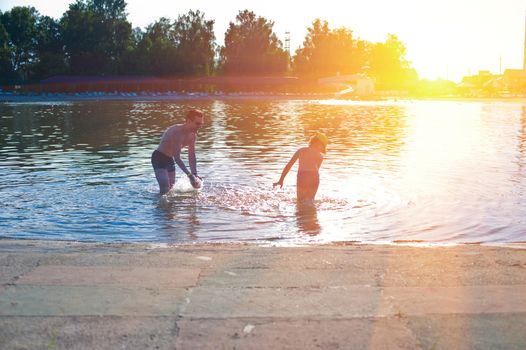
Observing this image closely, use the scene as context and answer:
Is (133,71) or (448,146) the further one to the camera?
(133,71)

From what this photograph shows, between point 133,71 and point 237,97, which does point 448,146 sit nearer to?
point 237,97

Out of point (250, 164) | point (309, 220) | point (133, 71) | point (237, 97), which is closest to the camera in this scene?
point (309, 220)

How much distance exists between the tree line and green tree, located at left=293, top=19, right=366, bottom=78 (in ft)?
0.54

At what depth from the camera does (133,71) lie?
295 feet

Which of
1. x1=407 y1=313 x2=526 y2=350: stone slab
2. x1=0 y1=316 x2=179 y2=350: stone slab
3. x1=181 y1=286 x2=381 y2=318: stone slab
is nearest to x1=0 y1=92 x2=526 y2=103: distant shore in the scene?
x1=181 y1=286 x2=381 y2=318: stone slab

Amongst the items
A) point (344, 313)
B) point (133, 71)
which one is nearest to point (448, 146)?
point (344, 313)

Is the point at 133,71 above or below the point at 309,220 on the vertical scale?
above

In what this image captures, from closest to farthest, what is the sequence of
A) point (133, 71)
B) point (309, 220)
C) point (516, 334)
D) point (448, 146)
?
point (516, 334)
point (309, 220)
point (448, 146)
point (133, 71)

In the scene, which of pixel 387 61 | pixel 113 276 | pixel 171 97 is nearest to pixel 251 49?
pixel 171 97

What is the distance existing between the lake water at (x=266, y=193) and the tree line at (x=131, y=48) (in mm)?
67580

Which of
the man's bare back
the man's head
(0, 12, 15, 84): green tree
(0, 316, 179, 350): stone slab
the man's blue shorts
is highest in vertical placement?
(0, 12, 15, 84): green tree

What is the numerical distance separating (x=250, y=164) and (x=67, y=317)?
43.7ft

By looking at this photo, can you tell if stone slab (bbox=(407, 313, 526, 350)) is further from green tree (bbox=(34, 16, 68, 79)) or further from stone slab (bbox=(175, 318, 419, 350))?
green tree (bbox=(34, 16, 68, 79))

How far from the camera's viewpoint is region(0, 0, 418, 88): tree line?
8975 cm
